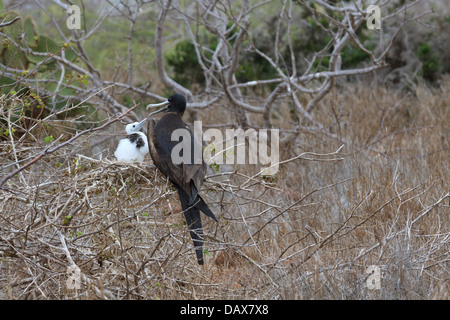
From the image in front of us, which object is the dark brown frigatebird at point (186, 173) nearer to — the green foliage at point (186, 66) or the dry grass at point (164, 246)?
the dry grass at point (164, 246)

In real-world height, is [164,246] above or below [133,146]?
below

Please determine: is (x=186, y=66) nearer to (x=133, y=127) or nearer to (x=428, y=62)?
(x=428, y=62)

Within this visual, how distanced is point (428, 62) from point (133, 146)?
524 cm

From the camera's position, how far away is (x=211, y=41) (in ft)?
24.1

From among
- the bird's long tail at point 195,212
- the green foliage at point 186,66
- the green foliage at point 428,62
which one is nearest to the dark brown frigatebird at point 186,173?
the bird's long tail at point 195,212

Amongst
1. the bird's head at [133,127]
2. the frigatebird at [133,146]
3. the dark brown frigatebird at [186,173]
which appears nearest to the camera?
the dark brown frigatebird at [186,173]

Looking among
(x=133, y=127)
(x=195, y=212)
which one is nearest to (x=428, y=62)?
(x=133, y=127)

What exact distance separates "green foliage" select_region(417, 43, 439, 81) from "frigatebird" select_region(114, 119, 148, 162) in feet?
16.5

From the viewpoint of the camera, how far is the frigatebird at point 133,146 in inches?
121

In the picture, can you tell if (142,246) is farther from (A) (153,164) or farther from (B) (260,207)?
(B) (260,207)

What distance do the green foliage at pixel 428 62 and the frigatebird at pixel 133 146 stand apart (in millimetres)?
5030

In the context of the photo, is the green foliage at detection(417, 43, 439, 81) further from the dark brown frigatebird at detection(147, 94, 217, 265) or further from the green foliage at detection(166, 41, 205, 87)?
the dark brown frigatebird at detection(147, 94, 217, 265)

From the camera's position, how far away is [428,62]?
23.7ft

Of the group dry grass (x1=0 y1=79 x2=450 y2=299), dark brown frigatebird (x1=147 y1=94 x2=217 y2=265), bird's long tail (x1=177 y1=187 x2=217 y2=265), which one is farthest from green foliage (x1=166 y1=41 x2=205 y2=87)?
bird's long tail (x1=177 y1=187 x2=217 y2=265)
